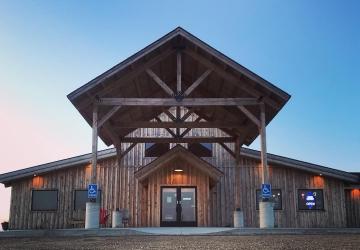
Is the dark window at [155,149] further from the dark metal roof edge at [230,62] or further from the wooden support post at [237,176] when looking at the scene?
the dark metal roof edge at [230,62]

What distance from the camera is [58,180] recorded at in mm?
23359

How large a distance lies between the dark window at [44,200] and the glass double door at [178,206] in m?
5.56

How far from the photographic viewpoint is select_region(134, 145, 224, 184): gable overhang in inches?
813

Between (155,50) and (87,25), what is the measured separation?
5.79 metres

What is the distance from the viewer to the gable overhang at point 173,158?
67.7 ft

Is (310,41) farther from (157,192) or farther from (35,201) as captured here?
(35,201)

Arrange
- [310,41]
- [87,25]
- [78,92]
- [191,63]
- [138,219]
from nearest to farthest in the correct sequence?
[78,92] → [191,63] → [87,25] → [138,219] → [310,41]

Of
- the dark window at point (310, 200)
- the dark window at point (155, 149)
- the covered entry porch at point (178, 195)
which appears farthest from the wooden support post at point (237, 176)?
the dark window at point (155, 149)

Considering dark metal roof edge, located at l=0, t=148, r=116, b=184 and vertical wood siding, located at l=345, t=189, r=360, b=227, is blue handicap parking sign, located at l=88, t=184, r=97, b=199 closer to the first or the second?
dark metal roof edge, located at l=0, t=148, r=116, b=184

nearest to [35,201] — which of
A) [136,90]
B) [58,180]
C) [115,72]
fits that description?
[58,180]

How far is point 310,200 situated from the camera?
77.3 feet

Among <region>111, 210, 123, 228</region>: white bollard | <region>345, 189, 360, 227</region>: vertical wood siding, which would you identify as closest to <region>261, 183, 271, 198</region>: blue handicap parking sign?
<region>111, 210, 123, 228</region>: white bollard

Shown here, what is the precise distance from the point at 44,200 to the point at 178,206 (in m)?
6.74

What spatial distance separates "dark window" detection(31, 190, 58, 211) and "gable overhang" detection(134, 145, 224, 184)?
5.08 m
